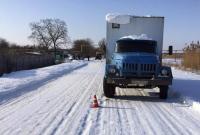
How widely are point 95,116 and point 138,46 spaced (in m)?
6.58

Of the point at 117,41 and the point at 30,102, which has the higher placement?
the point at 117,41

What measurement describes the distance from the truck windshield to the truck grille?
1.54 metres

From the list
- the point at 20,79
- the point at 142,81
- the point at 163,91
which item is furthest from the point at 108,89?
the point at 20,79

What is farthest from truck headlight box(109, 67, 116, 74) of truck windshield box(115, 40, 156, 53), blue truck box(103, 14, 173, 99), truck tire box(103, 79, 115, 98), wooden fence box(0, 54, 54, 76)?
wooden fence box(0, 54, 54, 76)

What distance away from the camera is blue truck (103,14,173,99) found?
14.6 metres

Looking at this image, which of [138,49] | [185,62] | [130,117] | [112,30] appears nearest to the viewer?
[130,117]

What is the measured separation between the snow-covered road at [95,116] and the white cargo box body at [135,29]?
318cm

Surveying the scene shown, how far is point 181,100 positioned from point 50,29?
315 ft

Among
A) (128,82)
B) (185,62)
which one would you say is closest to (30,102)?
(128,82)

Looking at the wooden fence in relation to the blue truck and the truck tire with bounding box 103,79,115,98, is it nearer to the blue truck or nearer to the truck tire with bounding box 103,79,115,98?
the blue truck

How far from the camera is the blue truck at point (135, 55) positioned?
1463cm

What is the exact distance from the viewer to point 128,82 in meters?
14.5

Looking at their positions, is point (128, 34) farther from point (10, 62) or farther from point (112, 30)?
point (10, 62)

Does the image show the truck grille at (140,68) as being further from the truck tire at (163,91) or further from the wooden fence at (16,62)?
the wooden fence at (16,62)
